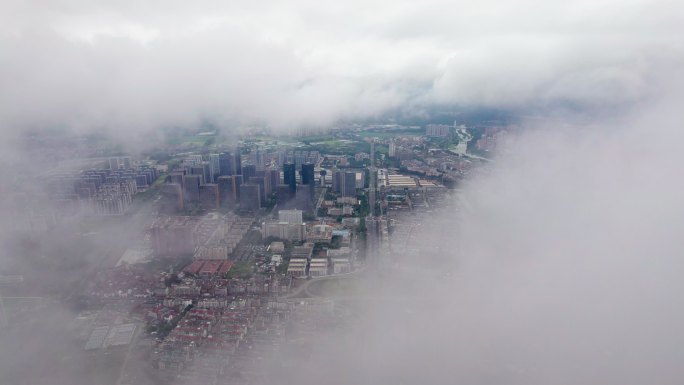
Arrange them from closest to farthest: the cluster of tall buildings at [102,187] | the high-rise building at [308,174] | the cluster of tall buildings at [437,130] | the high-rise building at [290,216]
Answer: the cluster of tall buildings at [102,187] → the high-rise building at [290,216] → the high-rise building at [308,174] → the cluster of tall buildings at [437,130]

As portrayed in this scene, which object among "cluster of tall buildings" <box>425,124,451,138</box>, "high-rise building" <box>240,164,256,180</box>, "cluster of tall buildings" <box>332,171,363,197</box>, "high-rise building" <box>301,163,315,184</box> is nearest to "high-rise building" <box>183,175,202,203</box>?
"high-rise building" <box>240,164,256,180</box>

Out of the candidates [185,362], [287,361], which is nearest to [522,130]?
[287,361]

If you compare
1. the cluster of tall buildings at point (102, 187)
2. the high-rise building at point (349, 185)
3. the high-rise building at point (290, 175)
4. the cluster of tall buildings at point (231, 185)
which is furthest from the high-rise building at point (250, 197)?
the high-rise building at point (349, 185)

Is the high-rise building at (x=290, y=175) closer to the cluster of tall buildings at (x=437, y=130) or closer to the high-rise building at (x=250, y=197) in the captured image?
the high-rise building at (x=250, y=197)

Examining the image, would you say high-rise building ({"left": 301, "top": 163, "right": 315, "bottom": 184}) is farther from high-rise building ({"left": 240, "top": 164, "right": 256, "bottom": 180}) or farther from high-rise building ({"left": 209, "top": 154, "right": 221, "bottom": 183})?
high-rise building ({"left": 209, "top": 154, "right": 221, "bottom": 183})

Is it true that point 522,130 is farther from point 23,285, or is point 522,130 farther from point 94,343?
point 23,285

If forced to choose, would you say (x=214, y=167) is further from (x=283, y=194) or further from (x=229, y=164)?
(x=283, y=194)

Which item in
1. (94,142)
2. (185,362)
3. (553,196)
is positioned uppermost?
(94,142)

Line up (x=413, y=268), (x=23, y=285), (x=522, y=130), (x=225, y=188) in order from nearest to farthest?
(x=23, y=285)
(x=413, y=268)
(x=522, y=130)
(x=225, y=188)
